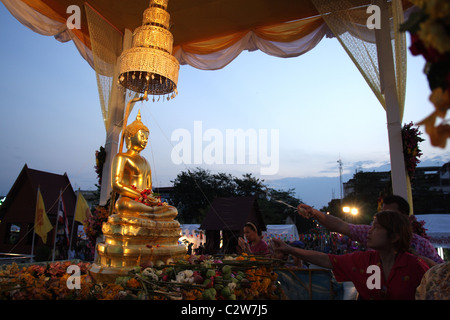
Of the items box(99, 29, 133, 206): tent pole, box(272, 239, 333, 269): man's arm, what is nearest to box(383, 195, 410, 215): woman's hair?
box(272, 239, 333, 269): man's arm

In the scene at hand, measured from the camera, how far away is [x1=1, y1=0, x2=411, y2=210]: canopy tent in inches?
158

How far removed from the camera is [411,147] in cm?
379

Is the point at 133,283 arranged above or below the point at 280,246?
below

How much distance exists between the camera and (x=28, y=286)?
74.6 inches

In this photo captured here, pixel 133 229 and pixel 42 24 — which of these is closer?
pixel 133 229

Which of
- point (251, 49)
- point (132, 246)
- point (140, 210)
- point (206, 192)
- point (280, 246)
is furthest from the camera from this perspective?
point (206, 192)

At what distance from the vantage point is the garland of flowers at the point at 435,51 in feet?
1.84

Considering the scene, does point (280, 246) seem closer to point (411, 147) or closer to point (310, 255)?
point (310, 255)

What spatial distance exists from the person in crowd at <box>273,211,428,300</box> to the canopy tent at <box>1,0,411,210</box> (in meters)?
2.57

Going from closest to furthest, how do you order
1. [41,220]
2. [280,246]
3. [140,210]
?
[280,246] < [140,210] < [41,220]

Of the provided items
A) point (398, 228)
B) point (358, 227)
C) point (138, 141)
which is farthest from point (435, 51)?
point (138, 141)

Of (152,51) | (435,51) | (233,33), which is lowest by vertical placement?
(435,51)

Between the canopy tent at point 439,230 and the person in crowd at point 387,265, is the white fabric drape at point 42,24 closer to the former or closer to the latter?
the person in crowd at point 387,265

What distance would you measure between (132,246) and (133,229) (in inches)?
6.6
